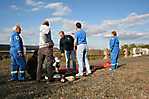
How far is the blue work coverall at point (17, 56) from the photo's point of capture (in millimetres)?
12988

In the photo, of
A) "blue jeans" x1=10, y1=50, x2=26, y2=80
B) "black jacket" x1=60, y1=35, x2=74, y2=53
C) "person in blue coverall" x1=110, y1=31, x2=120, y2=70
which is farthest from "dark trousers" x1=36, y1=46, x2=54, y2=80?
"person in blue coverall" x1=110, y1=31, x2=120, y2=70

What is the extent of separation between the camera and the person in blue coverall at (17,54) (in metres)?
13.0

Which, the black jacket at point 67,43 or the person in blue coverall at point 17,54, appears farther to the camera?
the black jacket at point 67,43

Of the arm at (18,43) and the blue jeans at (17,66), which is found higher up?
the arm at (18,43)

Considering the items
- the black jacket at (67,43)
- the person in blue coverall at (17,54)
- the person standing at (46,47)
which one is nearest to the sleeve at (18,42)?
the person in blue coverall at (17,54)

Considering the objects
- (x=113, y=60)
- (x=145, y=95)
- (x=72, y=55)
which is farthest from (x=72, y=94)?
(x=113, y=60)

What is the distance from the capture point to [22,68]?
1323cm

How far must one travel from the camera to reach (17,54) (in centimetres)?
1312

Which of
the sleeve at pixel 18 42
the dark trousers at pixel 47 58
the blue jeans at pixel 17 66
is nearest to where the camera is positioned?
the dark trousers at pixel 47 58

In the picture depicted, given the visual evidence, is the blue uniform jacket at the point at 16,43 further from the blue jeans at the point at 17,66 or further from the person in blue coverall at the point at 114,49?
the person in blue coverall at the point at 114,49

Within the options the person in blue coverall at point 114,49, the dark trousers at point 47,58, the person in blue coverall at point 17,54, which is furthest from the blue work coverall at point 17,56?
the person in blue coverall at point 114,49

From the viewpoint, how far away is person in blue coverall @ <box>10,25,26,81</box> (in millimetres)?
12980

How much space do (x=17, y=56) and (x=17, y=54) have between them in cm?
8

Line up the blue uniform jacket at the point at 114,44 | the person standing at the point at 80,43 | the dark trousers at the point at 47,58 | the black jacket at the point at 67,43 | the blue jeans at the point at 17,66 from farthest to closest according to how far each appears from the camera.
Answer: the blue uniform jacket at the point at 114,44, the black jacket at the point at 67,43, the person standing at the point at 80,43, the blue jeans at the point at 17,66, the dark trousers at the point at 47,58
